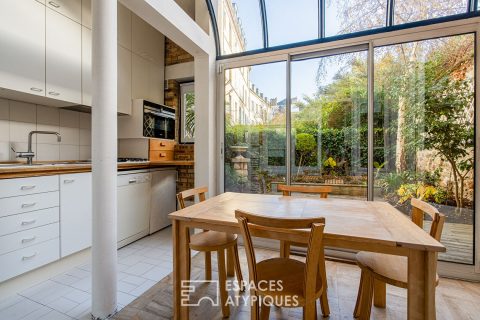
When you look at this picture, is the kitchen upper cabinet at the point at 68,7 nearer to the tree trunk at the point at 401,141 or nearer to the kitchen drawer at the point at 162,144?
the kitchen drawer at the point at 162,144

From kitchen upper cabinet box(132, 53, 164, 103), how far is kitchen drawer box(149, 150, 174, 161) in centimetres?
83

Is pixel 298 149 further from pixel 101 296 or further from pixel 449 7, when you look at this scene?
pixel 101 296

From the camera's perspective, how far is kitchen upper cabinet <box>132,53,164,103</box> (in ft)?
11.2

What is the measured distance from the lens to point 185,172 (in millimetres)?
3766

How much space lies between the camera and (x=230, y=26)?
318 cm

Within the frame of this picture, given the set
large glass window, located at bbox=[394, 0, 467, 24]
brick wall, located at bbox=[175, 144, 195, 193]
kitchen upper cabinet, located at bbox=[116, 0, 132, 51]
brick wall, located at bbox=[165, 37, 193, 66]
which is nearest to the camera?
large glass window, located at bbox=[394, 0, 467, 24]

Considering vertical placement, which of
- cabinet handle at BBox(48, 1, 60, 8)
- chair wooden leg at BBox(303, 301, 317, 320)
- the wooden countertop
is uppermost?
cabinet handle at BBox(48, 1, 60, 8)

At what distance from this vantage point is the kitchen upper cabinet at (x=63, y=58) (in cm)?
234

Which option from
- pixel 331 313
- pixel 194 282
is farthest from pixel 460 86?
pixel 194 282

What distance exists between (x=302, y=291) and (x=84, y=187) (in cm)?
214

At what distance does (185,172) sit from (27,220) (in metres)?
2.09

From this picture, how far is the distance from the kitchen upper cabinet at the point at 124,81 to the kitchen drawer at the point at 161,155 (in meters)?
0.66

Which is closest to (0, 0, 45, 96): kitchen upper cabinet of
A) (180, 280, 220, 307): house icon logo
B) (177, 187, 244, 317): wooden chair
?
(177, 187, 244, 317): wooden chair

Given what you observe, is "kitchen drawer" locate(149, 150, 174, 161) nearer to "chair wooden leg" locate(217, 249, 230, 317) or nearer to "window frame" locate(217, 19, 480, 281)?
"window frame" locate(217, 19, 480, 281)
